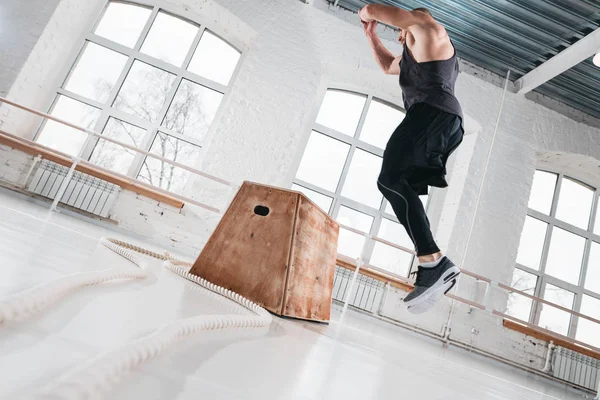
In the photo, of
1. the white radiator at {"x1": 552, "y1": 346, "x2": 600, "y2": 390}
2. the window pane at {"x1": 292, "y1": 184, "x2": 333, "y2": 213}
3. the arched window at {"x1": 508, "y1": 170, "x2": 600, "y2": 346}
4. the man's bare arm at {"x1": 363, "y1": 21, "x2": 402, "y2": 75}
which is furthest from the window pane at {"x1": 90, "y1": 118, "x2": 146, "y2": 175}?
the white radiator at {"x1": 552, "y1": 346, "x2": 600, "y2": 390}

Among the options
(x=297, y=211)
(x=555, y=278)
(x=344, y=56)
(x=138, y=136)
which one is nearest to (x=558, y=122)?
(x=555, y=278)

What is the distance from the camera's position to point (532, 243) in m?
5.70

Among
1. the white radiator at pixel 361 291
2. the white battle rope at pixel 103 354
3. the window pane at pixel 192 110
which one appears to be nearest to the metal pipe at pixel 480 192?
the white radiator at pixel 361 291

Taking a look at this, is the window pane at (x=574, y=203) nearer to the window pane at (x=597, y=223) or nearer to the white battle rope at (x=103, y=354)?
the window pane at (x=597, y=223)

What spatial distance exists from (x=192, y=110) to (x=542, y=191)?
5941 mm

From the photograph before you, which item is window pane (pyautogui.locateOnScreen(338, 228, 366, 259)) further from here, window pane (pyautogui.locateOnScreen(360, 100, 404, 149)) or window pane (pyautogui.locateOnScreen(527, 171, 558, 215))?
window pane (pyautogui.locateOnScreen(527, 171, 558, 215))

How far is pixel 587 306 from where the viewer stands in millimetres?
5598

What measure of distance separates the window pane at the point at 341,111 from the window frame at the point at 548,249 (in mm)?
3236

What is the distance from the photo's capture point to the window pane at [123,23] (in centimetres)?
541

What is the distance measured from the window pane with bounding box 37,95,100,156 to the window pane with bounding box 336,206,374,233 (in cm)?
387

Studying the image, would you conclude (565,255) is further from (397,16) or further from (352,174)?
(397,16)

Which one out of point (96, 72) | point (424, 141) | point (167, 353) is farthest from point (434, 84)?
point (96, 72)

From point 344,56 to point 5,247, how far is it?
5131mm

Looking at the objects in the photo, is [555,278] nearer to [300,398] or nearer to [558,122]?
[558,122]
